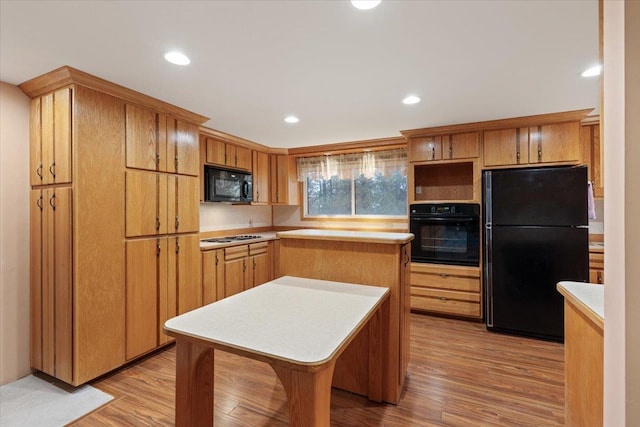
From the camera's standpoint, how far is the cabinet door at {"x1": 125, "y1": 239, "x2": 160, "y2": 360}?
243 centimetres

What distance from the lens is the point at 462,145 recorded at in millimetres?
3488

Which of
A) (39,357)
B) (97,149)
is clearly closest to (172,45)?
(97,149)

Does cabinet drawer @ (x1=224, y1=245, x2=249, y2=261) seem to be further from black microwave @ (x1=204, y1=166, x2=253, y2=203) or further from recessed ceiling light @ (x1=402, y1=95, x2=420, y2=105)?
recessed ceiling light @ (x1=402, y1=95, x2=420, y2=105)

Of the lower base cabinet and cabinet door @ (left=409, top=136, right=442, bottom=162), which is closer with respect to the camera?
the lower base cabinet

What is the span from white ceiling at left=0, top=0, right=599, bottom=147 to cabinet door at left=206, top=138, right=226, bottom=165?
0.86 metres

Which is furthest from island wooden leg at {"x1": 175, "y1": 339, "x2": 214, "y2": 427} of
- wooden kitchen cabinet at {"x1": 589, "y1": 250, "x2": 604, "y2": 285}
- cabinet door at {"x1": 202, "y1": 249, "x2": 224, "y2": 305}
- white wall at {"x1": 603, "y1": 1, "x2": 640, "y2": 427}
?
wooden kitchen cabinet at {"x1": 589, "y1": 250, "x2": 604, "y2": 285}

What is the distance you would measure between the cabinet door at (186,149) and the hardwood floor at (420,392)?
5.80ft

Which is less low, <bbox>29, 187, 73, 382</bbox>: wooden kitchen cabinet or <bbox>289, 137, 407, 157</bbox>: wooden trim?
<bbox>289, 137, 407, 157</bbox>: wooden trim

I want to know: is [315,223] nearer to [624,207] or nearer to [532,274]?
[532,274]

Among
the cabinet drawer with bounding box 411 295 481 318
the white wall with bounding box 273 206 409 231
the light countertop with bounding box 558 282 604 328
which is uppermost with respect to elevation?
the white wall with bounding box 273 206 409 231

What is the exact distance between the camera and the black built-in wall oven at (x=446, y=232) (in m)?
3.39

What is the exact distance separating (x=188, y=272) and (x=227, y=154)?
1.69 meters

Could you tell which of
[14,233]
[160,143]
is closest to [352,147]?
[160,143]

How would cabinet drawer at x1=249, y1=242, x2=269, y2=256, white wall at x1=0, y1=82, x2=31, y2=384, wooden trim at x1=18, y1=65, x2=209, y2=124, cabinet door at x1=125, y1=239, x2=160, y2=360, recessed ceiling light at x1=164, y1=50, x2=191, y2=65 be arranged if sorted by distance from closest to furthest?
recessed ceiling light at x1=164, y1=50, x2=191, y2=65 → wooden trim at x1=18, y1=65, x2=209, y2=124 → white wall at x1=0, y1=82, x2=31, y2=384 → cabinet door at x1=125, y1=239, x2=160, y2=360 → cabinet drawer at x1=249, y1=242, x2=269, y2=256
